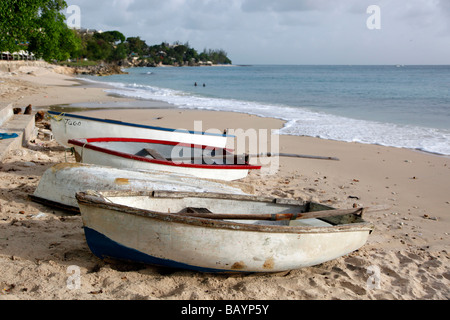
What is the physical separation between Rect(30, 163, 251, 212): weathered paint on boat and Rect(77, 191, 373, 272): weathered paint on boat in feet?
4.15

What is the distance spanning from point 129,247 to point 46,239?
52.1 inches

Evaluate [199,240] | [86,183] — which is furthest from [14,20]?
[199,240]

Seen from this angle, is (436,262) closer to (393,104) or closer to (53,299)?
(53,299)

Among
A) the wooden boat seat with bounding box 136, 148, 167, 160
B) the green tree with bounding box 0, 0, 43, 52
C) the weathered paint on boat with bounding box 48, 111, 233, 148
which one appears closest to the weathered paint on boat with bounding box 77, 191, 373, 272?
the wooden boat seat with bounding box 136, 148, 167, 160

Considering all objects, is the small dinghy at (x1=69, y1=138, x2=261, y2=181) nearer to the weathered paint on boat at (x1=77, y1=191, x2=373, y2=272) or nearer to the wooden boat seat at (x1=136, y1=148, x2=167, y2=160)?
the wooden boat seat at (x1=136, y1=148, x2=167, y2=160)

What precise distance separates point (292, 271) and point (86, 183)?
305cm

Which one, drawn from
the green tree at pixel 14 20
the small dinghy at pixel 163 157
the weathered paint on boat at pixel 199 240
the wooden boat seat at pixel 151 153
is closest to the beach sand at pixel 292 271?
the weathered paint on boat at pixel 199 240

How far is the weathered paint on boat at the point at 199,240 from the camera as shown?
3.80 metres

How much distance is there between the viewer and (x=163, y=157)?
7.52 m

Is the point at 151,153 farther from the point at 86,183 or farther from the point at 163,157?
the point at 86,183

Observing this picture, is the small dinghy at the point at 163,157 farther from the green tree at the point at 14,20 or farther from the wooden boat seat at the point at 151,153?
the green tree at the point at 14,20

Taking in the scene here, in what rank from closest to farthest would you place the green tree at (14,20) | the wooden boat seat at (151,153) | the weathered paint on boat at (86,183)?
1. the weathered paint on boat at (86,183)
2. the wooden boat seat at (151,153)
3. the green tree at (14,20)

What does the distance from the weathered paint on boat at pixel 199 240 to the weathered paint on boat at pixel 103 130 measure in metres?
4.88
